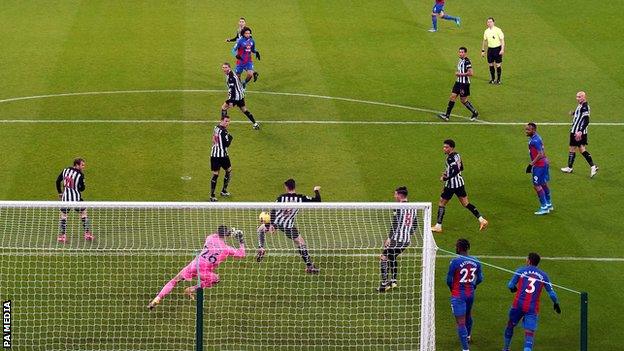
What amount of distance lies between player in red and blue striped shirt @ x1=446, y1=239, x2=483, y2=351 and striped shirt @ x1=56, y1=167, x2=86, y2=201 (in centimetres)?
733

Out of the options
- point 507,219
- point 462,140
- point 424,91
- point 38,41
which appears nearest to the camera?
point 507,219

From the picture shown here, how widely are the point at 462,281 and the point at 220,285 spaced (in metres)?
4.14

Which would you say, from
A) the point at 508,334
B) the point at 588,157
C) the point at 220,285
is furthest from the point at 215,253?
the point at 588,157

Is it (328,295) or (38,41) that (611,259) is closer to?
(328,295)

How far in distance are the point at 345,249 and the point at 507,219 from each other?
4778mm

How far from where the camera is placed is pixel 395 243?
A: 779 inches

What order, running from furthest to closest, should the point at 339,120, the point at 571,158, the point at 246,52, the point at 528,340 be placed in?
the point at 246,52, the point at 339,120, the point at 571,158, the point at 528,340

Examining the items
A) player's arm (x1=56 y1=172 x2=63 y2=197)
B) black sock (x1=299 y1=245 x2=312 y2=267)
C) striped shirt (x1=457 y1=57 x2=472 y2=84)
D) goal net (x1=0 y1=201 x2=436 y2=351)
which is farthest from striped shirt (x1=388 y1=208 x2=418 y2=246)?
striped shirt (x1=457 y1=57 x2=472 y2=84)

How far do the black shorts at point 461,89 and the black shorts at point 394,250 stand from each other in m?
8.88

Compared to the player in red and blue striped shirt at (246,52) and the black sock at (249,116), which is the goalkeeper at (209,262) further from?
the player in red and blue striped shirt at (246,52)

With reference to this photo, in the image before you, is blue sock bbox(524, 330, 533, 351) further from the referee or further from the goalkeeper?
the referee

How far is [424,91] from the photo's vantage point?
30.8m

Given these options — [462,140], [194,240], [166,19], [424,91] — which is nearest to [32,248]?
[194,240]

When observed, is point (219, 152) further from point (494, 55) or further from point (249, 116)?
point (494, 55)
